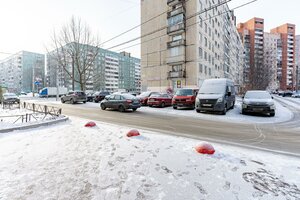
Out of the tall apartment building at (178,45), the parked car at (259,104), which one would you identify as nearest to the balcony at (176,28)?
the tall apartment building at (178,45)

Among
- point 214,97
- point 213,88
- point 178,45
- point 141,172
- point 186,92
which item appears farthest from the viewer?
point 178,45

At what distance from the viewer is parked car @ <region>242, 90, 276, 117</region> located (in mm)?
10250

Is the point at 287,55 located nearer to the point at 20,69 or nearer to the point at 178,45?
the point at 178,45

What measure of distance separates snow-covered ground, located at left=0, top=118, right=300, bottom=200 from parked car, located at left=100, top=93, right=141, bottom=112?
8066 mm

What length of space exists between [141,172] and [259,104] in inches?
409

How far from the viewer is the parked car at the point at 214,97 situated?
11.0 metres

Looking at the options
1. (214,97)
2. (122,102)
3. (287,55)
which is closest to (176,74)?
(122,102)

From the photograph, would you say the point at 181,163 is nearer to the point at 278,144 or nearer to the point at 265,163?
the point at 265,163

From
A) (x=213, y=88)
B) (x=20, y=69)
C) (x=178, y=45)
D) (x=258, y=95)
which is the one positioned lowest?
(x=258, y=95)

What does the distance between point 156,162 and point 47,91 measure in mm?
48862

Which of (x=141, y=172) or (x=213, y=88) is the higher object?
(x=213, y=88)

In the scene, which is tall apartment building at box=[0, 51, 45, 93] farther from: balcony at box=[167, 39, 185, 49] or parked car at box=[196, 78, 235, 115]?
parked car at box=[196, 78, 235, 115]

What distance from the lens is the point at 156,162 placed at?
3652 mm

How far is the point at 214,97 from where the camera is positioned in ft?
36.6
